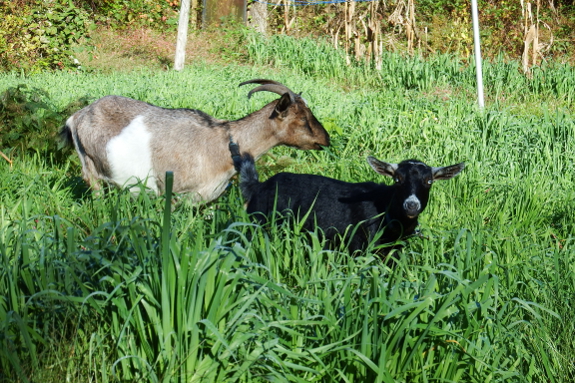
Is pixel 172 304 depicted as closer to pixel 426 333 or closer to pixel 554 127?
pixel 426 333

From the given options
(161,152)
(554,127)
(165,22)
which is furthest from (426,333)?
(165,22)

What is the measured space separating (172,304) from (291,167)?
13.4 ft

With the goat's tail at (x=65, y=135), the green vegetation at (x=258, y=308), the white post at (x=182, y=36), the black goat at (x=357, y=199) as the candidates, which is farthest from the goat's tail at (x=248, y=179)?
the white post at (x=182, y=36)

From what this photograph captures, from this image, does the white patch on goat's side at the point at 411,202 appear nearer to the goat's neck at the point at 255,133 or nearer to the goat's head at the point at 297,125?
the goat's head at the point at 297,125

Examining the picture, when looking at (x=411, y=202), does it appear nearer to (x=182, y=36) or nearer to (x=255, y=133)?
(x=255, y=133)

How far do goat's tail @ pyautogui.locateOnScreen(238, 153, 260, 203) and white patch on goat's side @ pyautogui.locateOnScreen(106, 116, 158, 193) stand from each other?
84 centimetres

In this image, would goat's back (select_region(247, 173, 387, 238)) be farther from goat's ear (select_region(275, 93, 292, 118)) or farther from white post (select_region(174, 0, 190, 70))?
white post (select_region(174, 0, 190, 70))

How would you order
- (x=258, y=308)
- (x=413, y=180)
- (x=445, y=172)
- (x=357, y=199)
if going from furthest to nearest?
(x=357, y=199) < (x=445, y=172) < (x=413, y=180) < (x=258, y=308)

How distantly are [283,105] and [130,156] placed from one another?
1.34 metres

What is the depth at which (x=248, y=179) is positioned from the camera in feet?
16.9

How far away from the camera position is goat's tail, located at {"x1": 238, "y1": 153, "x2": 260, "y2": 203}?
507 cm

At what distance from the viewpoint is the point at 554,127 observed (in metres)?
7.40

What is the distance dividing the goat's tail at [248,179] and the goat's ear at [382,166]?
0.93 meters

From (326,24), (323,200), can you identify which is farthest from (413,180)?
(326,24)
